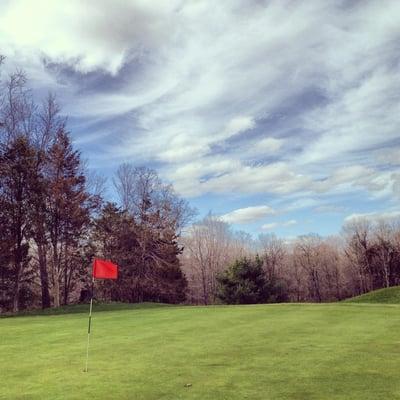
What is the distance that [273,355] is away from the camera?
9.11 meters

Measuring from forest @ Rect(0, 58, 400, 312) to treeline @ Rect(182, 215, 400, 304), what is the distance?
0.19 metres

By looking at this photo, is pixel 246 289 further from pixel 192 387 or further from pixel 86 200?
pixel 192 387

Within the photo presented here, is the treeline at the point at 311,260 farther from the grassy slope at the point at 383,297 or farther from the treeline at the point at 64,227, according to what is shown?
the grassy slope at the point at 383,297

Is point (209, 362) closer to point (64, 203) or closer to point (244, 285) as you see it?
point (64, 203)

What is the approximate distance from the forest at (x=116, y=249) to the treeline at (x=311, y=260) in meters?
0.19

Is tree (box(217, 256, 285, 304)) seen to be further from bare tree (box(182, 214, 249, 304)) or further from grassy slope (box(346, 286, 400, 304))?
bare tree (box(182, 214, 249, 304))

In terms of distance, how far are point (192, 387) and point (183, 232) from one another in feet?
177

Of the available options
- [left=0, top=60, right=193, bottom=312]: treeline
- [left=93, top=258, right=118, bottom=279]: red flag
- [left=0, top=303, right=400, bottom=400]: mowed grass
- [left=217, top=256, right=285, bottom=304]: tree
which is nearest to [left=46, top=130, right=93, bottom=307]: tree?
[left=0, top=60, right=193, bottom=312]: treeline

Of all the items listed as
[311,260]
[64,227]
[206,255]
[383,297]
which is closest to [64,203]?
[64,227]

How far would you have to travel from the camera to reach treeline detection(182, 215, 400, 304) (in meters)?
66.8

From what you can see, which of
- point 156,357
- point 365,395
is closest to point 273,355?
point 156,357

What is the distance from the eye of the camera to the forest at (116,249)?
32312mm

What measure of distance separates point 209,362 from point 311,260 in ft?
242

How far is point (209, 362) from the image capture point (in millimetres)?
8633
